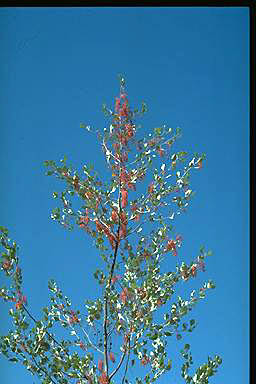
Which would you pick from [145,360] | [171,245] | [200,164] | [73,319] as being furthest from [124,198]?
[145,360]

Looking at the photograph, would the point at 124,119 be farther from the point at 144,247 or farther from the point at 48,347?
the point at 48,347

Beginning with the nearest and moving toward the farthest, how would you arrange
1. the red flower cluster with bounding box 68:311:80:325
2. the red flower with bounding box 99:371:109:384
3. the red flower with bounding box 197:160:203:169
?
the red flower with bounding box 99:371:109:384 → the red flower cluster with bounding box 68:311:80:325 → the red flower with bounding box 197:160:203:169

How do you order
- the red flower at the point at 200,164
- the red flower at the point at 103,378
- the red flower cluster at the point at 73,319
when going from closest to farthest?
the red flower at the point at 103,378, the red flower cluster at the point at 73,319, the red flower at the point at 200,164

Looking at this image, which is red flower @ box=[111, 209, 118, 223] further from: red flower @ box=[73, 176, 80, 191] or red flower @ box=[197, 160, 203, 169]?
red flower @ box=[197, 160, 203, 169]

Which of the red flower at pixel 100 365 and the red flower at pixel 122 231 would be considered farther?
the red flower at pixel 122 231

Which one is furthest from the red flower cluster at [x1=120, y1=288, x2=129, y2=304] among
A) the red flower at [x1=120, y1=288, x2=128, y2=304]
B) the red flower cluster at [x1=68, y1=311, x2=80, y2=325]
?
the red flower cluster at [x1=68, y1=311, x2=80, y2=325]

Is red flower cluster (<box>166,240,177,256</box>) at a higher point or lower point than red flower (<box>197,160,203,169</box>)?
lower

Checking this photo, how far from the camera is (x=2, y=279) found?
12.2 feet

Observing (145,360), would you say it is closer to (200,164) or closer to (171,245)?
(171,245)

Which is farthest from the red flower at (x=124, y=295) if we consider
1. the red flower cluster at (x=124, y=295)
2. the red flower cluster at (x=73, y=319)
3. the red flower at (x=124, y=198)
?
the red flower at (x=124, y=198)

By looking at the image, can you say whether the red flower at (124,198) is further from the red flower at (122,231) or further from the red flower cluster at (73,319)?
the red flower cluster at (73,319)

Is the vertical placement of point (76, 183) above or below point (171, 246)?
above

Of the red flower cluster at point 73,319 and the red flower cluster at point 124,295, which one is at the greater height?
the red flower cluster at point 124,295
